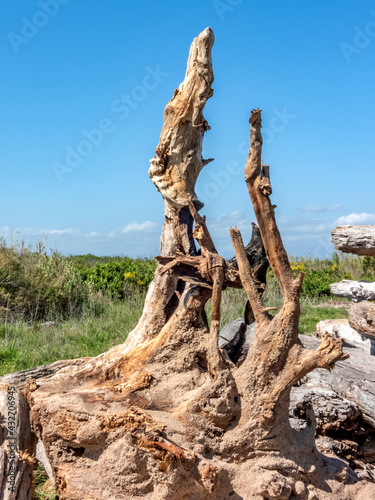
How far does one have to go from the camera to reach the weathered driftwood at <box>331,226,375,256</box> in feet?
17.0

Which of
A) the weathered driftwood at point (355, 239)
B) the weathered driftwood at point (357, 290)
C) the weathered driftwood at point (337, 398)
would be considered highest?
the weathered driftwood at point (355, 239)

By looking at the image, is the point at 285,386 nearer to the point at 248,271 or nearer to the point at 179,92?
the point at 248,271

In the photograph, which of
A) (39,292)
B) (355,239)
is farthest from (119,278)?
(355,239)

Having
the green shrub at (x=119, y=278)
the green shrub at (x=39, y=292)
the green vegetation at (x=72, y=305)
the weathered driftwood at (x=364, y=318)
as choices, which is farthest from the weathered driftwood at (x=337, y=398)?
the green shrub at (x=119, y=278)

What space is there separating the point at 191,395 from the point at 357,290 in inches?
161

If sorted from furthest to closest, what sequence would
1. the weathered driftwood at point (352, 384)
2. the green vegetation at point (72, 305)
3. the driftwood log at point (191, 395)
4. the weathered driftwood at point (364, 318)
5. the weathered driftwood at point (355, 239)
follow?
the green vegetation at point (72, 305) < the weathered driftwood at point (364, 318) < the weathered driftwood at point (355, 239) < the weathered driftwood at point (352, 384) < the driftwood log at point (191, 395)

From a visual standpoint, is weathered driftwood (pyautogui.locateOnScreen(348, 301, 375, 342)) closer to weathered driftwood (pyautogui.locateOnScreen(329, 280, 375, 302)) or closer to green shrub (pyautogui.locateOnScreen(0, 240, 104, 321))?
weathered driftwood (pyautogui.locateOnScreen(329, 280, 375, 302))

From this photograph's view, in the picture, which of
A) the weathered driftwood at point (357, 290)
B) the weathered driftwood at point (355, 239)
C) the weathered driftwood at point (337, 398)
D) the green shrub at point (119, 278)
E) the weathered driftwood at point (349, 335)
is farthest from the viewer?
the green shrub at point (119, 278)

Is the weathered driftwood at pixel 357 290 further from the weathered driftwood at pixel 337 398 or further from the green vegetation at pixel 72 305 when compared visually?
the green vegetation at pixel 72 305

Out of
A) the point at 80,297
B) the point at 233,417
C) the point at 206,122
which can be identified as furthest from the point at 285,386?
the point at 80,297

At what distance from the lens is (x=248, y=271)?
10.5ft

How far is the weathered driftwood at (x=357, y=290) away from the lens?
6277mm

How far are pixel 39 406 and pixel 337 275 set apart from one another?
1275 cm

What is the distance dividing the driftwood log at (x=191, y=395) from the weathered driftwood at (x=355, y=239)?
7.52 ft
